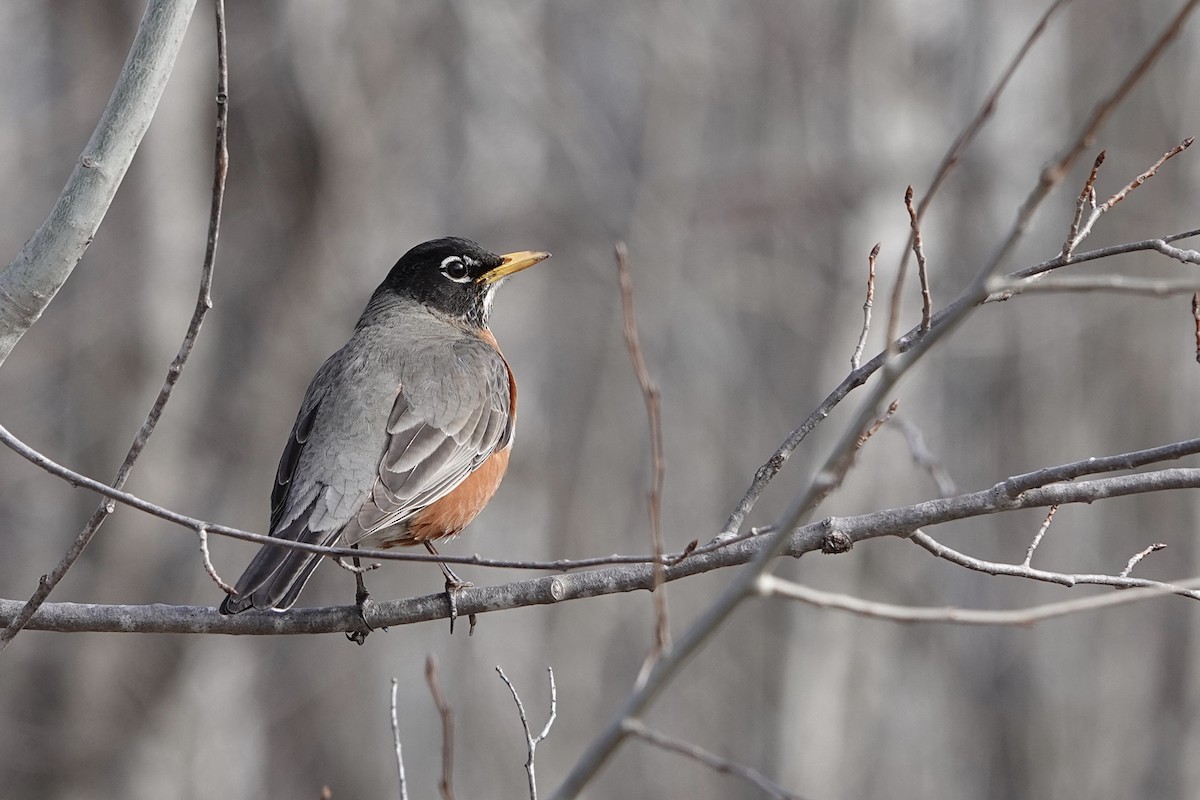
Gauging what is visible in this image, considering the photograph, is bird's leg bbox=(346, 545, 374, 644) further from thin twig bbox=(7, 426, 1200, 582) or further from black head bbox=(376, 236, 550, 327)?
black head bbox=(376, 236, 550, 327)

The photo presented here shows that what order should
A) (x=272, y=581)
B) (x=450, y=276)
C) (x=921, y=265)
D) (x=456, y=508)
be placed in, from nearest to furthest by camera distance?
(x=921, y=265) < (x=272, y=581) < (x=456, y=508) < (x=450, y=276)

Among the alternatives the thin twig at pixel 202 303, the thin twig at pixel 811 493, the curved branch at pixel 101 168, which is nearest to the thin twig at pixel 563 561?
the thin twig at pixel 202 303

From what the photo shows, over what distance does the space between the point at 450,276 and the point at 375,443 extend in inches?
64.0

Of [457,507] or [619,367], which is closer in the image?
[457,507]

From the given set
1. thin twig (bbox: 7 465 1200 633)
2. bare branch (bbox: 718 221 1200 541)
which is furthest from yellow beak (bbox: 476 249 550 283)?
bare branch (bbox: 718 221 1200 541)

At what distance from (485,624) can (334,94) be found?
16.1 ft

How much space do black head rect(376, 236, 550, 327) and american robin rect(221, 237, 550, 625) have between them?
0.11 metres

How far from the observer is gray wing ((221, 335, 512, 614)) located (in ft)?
12.9

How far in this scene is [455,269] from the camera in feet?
19.0

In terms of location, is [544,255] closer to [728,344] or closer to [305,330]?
[305,330]

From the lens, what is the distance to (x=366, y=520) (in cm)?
400

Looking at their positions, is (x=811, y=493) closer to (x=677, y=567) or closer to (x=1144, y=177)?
(x=677, y=567)

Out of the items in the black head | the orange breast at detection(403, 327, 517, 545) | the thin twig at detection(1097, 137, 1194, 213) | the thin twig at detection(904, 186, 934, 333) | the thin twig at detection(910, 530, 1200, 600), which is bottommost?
the thin twig at detection(910, 530, 1200, 600)

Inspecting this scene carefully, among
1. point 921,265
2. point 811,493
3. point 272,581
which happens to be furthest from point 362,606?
point 811,493
